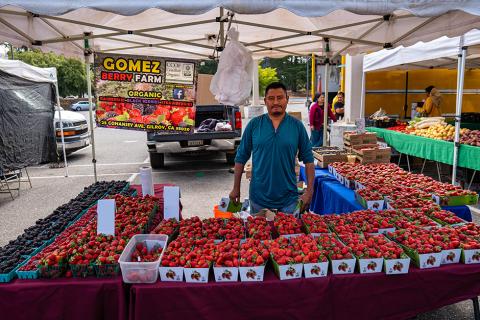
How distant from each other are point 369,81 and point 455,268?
12.8m

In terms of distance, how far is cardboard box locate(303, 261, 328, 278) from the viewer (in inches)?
A: 101

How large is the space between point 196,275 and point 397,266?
1370 millimetres

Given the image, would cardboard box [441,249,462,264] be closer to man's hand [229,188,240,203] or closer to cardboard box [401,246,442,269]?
cardboard box [401,246,442,269]

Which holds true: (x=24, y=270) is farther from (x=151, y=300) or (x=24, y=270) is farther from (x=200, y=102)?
(x=200, y=102)

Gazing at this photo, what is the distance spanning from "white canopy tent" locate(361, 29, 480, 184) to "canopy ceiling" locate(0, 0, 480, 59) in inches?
75.6

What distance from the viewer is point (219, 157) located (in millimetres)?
12023

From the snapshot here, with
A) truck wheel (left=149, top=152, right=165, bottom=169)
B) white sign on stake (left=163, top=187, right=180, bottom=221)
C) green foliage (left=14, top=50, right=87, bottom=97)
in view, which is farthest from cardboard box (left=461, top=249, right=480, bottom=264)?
green foliage (left=14, top=50, right=87, bottom=97)

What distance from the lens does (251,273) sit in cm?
255

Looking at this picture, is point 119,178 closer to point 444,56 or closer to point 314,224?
point 314,224

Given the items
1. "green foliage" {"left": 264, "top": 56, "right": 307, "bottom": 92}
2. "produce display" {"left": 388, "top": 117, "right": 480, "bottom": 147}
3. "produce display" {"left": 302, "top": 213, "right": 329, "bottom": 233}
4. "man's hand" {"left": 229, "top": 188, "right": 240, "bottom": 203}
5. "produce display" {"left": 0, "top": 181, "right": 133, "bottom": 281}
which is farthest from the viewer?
"green foliage" {"left": 264, "top": 56, "right": 307, "bottom": 92}

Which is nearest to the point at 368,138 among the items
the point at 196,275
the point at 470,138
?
the point at 470,138

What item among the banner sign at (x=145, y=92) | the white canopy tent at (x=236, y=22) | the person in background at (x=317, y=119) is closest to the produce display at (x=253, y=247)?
the banner sign at (x=145, y=92)

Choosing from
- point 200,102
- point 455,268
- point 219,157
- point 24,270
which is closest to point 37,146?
point 200,102

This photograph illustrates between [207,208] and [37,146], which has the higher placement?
[37,146]
